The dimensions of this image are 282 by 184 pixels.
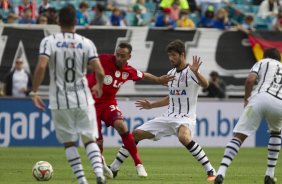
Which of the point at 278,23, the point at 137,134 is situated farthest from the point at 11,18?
the point at 137,134

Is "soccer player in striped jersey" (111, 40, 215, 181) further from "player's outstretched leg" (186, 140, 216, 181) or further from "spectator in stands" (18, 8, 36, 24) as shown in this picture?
"spectator in stands" (18, 8, 36, 24)

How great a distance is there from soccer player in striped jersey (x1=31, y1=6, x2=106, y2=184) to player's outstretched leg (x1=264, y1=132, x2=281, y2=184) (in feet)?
9.69

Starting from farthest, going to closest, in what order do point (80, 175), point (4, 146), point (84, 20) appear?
1. point (84, 20)
2. point (4, 146)
3. point (80, 175)

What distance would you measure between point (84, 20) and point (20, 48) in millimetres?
2026

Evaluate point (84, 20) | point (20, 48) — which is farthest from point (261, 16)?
point (20, 48)

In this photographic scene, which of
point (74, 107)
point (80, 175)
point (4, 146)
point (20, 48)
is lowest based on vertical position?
point (4, 146)

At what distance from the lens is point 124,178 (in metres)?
14.6

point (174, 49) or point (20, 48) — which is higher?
point (174, 49)

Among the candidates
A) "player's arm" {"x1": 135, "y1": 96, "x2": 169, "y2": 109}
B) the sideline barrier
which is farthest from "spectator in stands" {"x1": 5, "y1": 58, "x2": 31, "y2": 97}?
"player's arm" {"x1": 135, "y1": 96, "x2": 169, "y2": 109}

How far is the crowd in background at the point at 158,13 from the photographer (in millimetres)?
25656

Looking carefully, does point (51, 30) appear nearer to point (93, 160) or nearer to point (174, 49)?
point (174, 49)

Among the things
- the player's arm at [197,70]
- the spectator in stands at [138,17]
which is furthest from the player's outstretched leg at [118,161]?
the spectator in stands at [138,17]

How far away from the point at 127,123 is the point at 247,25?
5.27 meters

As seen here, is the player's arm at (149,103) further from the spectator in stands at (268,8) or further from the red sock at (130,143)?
the spectator in stands at (268,8)
